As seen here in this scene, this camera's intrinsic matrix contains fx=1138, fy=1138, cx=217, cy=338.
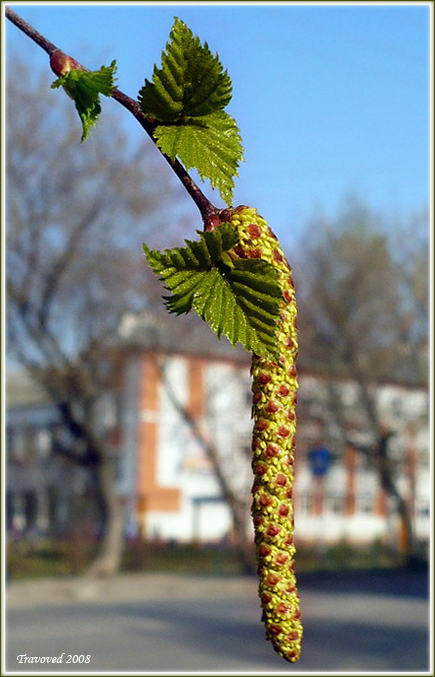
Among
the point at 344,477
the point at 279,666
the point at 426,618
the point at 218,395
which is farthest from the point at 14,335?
the point at 344,477

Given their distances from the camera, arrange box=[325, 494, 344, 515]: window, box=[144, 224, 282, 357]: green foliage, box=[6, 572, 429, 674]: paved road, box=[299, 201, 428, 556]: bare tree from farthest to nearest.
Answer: box=[325, 494, 344, 515]: window, box=[299, 201, 428, 556]: bare tree, box=[6, 572, 429, 674]: paved road, box=[144, 224, 282, 357]: green foliage

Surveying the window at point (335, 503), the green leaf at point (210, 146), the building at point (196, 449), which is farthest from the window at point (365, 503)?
the green leaf at point (210, 146)

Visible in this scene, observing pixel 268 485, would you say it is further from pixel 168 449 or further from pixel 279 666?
pixel 168 449

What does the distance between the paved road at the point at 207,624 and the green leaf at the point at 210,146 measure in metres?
7.72

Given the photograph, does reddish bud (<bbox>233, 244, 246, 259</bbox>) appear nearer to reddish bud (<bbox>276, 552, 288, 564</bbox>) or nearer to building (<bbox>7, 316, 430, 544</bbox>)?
reddish bud (<bbox>276, 552, 288, 564</bbox>)

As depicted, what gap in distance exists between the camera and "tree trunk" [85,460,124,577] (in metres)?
26.8

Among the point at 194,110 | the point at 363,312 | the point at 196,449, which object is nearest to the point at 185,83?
the point at 194,110

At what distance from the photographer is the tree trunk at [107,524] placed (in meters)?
26.8

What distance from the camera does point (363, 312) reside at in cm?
2711

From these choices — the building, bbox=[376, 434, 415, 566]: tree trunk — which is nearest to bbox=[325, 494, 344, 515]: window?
the building

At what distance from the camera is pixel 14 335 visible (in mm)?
25594

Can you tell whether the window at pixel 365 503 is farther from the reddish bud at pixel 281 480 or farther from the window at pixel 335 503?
the reddish bud at pixel 281 480

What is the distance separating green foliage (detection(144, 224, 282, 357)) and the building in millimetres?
22106

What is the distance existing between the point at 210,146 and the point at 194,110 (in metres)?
0.02
